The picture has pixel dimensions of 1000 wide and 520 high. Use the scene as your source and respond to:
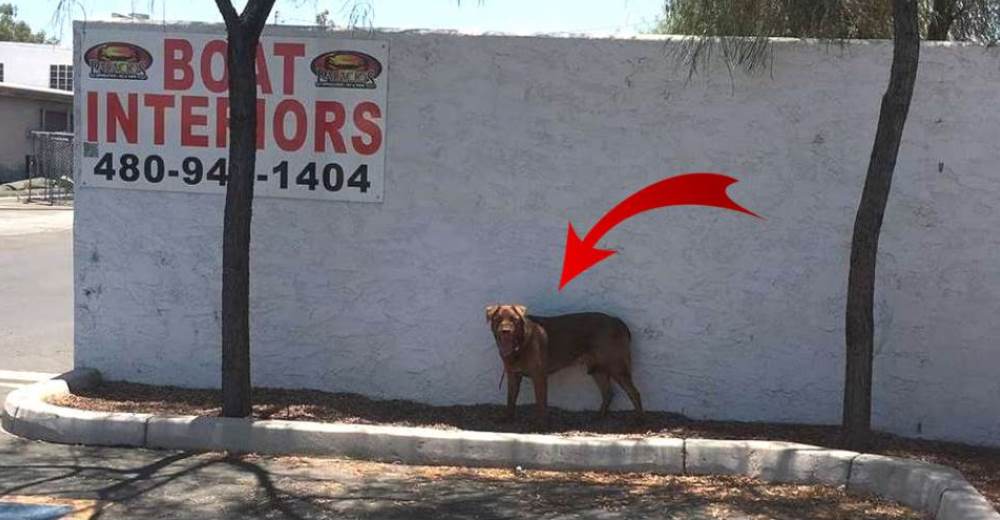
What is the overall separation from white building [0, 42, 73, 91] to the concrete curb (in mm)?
43361

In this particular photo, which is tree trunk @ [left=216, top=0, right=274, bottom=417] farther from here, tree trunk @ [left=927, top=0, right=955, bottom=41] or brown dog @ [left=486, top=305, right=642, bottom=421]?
tree trunk @ [left=927, top=0, right=955, bottom=41]

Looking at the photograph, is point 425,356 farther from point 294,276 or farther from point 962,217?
point 962,217

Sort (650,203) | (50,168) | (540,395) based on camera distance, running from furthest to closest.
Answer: (50,168) → (650,203) → (540,395)

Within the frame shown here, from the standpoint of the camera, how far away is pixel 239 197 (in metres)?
6.98

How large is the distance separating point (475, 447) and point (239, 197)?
7.70 feet

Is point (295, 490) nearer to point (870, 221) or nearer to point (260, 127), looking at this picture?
point (260, 127)

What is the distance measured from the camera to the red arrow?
7441mm

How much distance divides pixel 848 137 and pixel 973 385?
1.99 m

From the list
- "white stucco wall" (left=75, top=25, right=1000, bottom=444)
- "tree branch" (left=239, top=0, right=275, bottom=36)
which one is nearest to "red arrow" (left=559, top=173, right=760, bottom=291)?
"white stucco wall" (left=75, top=25, right=1000, bottom=444)

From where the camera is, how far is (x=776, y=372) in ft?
24.5

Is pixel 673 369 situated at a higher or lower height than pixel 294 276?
lower

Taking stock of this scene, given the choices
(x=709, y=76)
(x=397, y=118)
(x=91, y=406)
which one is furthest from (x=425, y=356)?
(x=709, y=76)

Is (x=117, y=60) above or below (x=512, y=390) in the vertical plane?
above

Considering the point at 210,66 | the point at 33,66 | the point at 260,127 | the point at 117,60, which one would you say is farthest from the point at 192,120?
the point at 33,66
